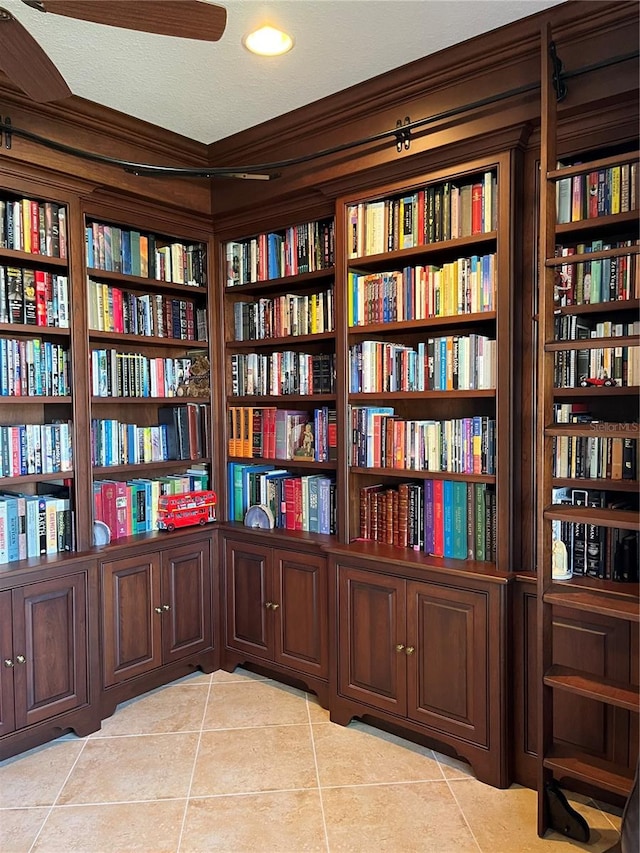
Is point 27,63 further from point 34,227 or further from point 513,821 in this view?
point 513,821

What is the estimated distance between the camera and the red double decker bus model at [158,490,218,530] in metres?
3.28

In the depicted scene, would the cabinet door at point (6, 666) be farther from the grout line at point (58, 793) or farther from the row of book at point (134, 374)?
the row of book at point (134, 374)

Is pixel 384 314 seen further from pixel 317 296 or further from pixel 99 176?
pixel 99 176

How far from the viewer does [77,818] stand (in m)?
2.26

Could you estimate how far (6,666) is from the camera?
2557 millimetres

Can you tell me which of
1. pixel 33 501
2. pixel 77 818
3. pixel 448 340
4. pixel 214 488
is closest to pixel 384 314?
pixel 448 340

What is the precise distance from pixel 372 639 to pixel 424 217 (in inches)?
72.3

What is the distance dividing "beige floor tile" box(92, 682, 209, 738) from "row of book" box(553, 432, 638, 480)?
1.97 metres

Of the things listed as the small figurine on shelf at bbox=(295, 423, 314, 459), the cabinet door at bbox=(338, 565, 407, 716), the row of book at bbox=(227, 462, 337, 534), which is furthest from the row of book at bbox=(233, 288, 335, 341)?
the cabinet door at bbox=(338, 565, 407, 716)

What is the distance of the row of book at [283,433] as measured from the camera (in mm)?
3145

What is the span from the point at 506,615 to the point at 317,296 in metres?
1.71

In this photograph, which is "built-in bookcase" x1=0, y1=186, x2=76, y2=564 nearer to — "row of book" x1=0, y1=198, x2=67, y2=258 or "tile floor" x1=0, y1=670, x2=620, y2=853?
"row of book" x1=0, y1=198, x2=67, y2=258

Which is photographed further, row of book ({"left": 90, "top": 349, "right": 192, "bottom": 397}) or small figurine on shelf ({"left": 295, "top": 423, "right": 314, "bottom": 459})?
small figurine on shelf ({"left": 295, "top": 423, "right": 314, "bottom": 459})

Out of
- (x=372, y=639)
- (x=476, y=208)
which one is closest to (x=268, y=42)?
(x=476, y=208)
